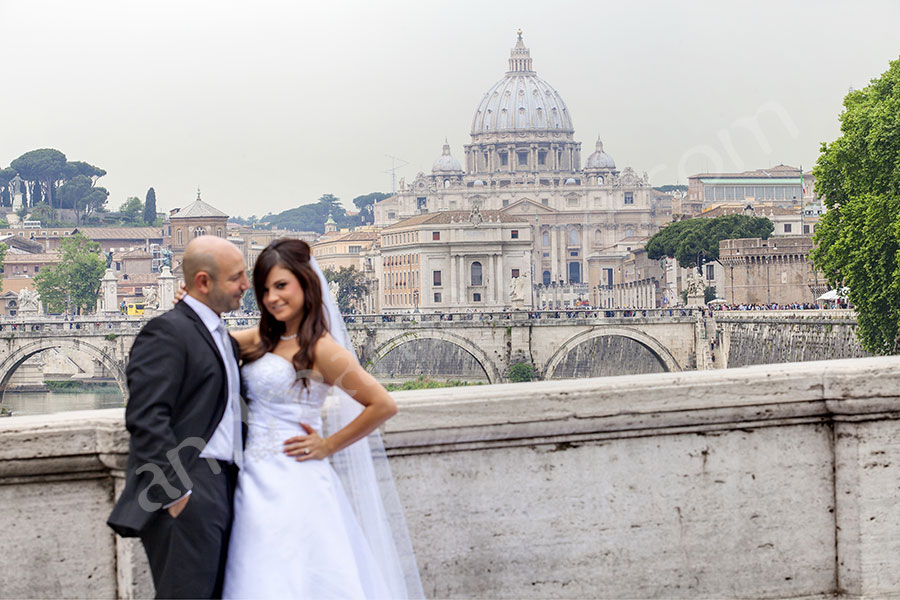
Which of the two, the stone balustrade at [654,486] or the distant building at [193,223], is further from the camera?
the distant building at [193,223]

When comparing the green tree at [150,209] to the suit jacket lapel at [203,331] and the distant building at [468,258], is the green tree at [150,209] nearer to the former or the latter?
the distant building at [468,258]

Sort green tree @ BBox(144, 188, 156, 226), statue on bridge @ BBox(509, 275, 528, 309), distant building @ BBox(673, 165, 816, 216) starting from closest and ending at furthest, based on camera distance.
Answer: statue on bridge @ BBox(509, 275, 528, 309) < distant building @ BBox(673, 165, 816, 216) < green tree @ BBox(144, 188, 156, 226)

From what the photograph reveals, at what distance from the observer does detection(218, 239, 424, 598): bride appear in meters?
3.04

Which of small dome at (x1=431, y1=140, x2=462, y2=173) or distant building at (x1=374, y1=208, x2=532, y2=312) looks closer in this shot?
distant building at (x1=374, y1=208, x2=532, y2=312)

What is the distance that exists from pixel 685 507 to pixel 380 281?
84613mm

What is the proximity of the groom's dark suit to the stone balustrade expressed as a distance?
1.81ft

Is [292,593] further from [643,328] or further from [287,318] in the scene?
[643,328]

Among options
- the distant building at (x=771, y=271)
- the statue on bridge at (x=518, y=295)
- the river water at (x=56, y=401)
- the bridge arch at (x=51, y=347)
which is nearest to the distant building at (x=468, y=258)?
the statue on bridge at (x=518, y=295)

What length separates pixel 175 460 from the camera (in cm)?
294

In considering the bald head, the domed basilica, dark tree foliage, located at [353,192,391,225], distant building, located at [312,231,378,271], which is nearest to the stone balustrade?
the bald head

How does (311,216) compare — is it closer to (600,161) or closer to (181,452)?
(600,161)

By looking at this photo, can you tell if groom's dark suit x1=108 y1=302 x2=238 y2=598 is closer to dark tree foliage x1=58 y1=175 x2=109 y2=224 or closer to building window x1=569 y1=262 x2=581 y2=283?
dark tree foliage x1=58 y1=175 x2=109 y2=224

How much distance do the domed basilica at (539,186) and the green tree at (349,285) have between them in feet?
52.0

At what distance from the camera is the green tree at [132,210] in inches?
4339
